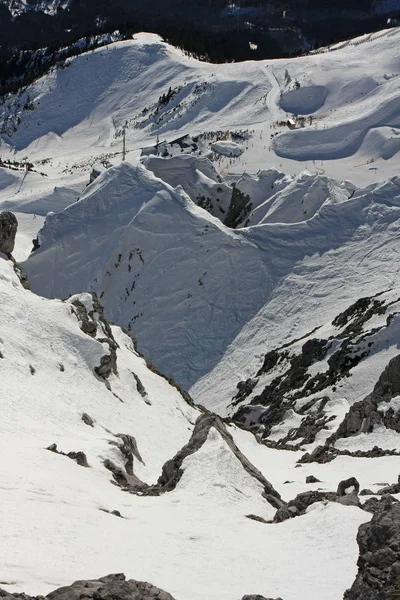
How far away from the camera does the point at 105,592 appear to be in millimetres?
13656

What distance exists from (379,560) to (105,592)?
407cm

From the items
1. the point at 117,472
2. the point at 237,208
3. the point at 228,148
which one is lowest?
the point at 117,472

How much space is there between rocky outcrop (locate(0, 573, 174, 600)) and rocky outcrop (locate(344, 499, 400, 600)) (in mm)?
3042

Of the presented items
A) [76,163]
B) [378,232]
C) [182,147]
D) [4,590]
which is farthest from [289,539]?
[76,163]

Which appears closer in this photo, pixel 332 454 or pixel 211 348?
pixel 332 454

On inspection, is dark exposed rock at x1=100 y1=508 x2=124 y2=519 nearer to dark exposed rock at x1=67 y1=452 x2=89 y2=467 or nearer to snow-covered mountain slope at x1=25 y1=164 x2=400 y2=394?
dark exposed rock at x1=67 y1=452 x2=89 y2=467

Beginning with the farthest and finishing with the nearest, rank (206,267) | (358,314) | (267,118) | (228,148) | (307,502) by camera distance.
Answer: (267,118) → (228,148) → (206,267) → (358,314) → (307,502)

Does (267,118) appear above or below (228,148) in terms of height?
above

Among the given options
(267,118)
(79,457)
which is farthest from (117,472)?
(267,118)

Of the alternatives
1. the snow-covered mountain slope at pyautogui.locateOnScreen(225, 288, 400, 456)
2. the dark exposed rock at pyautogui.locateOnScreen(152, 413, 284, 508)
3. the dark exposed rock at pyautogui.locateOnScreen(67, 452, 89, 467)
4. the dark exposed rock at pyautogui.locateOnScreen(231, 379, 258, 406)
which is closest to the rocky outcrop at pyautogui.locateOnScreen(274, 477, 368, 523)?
the dark exposed rock at pyautogui.locateOnScreen(152, 413, 284, 508)

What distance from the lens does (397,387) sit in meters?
49.5

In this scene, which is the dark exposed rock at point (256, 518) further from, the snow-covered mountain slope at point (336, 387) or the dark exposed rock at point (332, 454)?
the snow-covered mountain slope at point (336, 387)

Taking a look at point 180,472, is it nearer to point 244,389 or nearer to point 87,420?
point 87,420

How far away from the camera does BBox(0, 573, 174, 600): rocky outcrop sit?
13586mm
